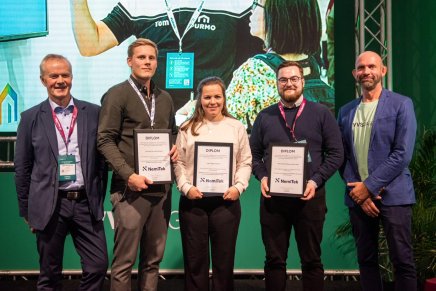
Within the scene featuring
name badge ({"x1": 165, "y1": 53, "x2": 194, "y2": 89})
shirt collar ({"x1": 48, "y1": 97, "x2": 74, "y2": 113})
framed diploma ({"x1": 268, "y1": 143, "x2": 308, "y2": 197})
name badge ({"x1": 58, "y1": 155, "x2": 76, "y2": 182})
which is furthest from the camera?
name badge ({"x1": 165, "y1": 53, "x2": 194, "y2": 89})

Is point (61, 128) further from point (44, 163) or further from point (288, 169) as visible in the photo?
point (288, 169)

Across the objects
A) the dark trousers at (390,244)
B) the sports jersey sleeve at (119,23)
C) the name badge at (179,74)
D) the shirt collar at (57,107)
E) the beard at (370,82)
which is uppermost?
the sports jersey sleeve at (119,23)

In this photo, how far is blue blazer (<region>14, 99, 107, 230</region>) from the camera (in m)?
3.03

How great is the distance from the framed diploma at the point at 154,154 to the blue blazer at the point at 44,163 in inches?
11.0

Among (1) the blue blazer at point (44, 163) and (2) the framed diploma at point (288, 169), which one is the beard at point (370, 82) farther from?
(1) the blue blazer at point (44, 163)

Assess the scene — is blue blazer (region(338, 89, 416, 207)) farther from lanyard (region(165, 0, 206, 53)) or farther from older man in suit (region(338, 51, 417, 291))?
lanyard (region(165, 0, 206, 53))

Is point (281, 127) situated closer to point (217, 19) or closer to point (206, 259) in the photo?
point (206, 259)

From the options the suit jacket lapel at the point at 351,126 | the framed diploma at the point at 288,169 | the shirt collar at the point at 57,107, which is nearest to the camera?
the shirt collar at the point at 57,107

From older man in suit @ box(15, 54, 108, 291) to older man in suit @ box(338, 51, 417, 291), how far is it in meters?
1.62

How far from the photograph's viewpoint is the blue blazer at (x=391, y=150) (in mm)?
3301

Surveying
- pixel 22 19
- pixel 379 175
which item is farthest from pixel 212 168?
pixel 22 19

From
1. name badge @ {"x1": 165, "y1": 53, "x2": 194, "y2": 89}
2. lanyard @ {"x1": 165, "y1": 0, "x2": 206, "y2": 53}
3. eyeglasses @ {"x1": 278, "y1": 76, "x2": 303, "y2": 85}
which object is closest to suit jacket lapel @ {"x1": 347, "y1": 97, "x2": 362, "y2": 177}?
eyeglasses @ {"x1": 278, "y1": 76, "x2": 303, "y2": 85}

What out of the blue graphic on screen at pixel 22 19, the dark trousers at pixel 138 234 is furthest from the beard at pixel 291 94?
the blue graphic on screen at pixel 22 19

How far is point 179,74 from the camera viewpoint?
197 inches
